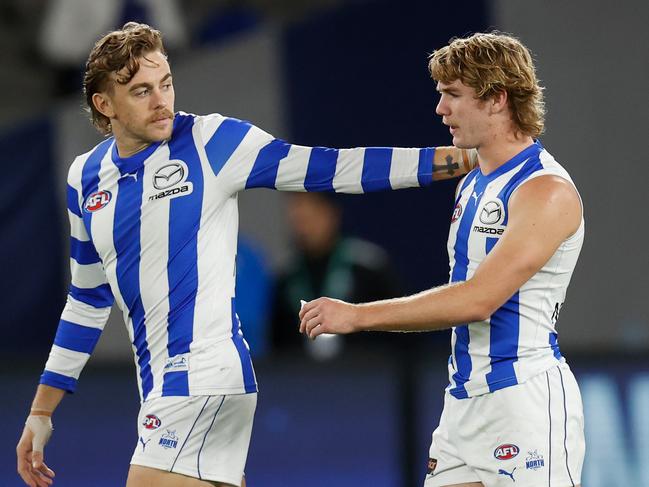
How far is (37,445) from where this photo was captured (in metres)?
4.13

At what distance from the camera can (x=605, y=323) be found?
23.4 feet

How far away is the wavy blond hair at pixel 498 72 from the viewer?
362 cm

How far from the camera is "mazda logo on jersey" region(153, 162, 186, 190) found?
3894 millimetres

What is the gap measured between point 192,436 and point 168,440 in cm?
7

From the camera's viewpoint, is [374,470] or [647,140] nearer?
[374,470]

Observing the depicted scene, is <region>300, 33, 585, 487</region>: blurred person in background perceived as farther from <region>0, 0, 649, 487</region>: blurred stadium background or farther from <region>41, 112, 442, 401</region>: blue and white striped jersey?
<region>0, 0, 649, 487</region>: blurred stadium background

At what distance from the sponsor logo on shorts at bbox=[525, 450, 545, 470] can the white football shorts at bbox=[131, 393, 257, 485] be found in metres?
0.90

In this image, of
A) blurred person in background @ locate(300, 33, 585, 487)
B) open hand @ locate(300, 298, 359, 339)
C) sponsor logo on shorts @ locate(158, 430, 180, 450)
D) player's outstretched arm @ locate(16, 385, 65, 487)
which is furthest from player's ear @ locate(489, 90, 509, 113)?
player's outstretched arm @ locate(16, 385, 65, 487)

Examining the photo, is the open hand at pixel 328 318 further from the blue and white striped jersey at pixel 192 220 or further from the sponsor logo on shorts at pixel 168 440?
the sponsor logo on shorts at pixel 168 440

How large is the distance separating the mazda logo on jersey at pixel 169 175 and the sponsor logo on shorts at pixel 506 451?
127 centimetres

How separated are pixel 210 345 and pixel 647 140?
4.08 m

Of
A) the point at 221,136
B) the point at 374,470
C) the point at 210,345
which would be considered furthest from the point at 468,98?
the point at 374,470

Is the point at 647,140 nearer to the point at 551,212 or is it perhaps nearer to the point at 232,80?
the point at 232,80

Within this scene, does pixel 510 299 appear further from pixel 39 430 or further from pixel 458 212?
pixel 39 430
